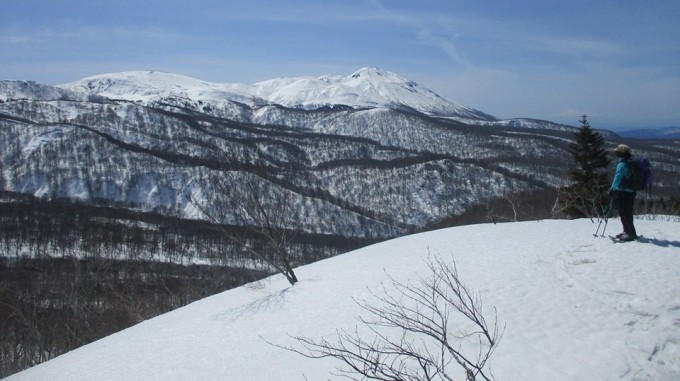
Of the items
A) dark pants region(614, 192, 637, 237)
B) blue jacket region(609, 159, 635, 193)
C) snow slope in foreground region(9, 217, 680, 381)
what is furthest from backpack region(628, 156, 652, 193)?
snow slope in foreground region(9, 217, 680, 381)

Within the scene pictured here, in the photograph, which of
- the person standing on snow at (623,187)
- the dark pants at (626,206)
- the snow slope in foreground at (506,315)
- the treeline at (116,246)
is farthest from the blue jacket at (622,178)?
the treeline at (116,246)

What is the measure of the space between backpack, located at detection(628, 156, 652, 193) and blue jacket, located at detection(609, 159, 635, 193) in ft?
0.20

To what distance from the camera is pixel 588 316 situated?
811cm

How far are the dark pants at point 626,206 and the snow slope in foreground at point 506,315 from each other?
501 millimetres

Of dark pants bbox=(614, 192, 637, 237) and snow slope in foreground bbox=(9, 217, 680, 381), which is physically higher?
dark pants bbox=(614, 192, 637, 237)

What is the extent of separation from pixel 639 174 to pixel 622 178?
364mm

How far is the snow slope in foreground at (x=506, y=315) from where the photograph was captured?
720cm

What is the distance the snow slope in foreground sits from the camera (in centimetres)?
720

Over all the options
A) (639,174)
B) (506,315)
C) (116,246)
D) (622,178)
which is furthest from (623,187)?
(116,246)

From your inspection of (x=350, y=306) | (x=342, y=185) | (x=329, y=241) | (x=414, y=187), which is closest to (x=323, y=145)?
(x=342, y=185)

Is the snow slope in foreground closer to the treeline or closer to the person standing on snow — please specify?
the person standing on snow

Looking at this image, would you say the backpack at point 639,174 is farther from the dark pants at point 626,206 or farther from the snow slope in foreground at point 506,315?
the snow slope in foreground at point 506,315

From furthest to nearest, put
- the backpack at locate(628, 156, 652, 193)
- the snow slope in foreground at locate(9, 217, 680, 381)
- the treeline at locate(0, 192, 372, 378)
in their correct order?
1. the treeline at locate(0, 192, 372, 378)
2. the backpack at locate(628, 156, 652, 193)
3. the snow slope in foreground at locate(9, 217, 680, 381)

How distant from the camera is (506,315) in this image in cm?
859
